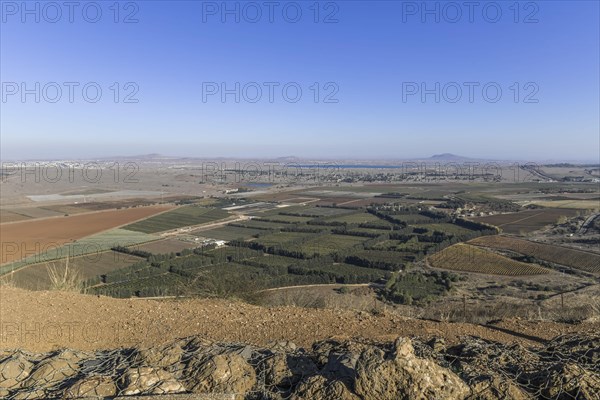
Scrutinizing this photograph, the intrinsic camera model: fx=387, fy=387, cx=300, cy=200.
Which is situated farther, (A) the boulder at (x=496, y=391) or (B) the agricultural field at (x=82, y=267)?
(B) the agricultural field at (x=82, y=267)

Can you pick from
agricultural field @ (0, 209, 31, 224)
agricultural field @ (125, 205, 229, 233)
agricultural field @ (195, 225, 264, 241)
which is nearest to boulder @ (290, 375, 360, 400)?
agricultural field @ (195, 225, 264, 241)

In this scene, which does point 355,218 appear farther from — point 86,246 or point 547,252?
point 86,246

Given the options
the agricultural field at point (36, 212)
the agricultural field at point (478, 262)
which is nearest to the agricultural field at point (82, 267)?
the agricultural field at point (36, 212)

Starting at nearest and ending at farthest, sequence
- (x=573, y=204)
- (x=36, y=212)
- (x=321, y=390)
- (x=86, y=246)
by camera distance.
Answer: (x=321, y=390)
(x=86, y=246)
(x=36, y=212)
(x=573, y=204)

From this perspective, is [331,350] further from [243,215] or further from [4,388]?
[243,215]

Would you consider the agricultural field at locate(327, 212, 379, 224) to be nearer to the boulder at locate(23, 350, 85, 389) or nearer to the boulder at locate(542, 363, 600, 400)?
the boulder at locate(23, 350, 85, 389)

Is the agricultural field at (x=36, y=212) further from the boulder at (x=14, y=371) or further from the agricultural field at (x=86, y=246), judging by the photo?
the boulder at (x=14, y=371)

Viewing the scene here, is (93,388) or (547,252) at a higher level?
(93,388)

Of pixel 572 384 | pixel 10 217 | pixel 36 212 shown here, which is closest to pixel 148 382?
pixel 572 384
